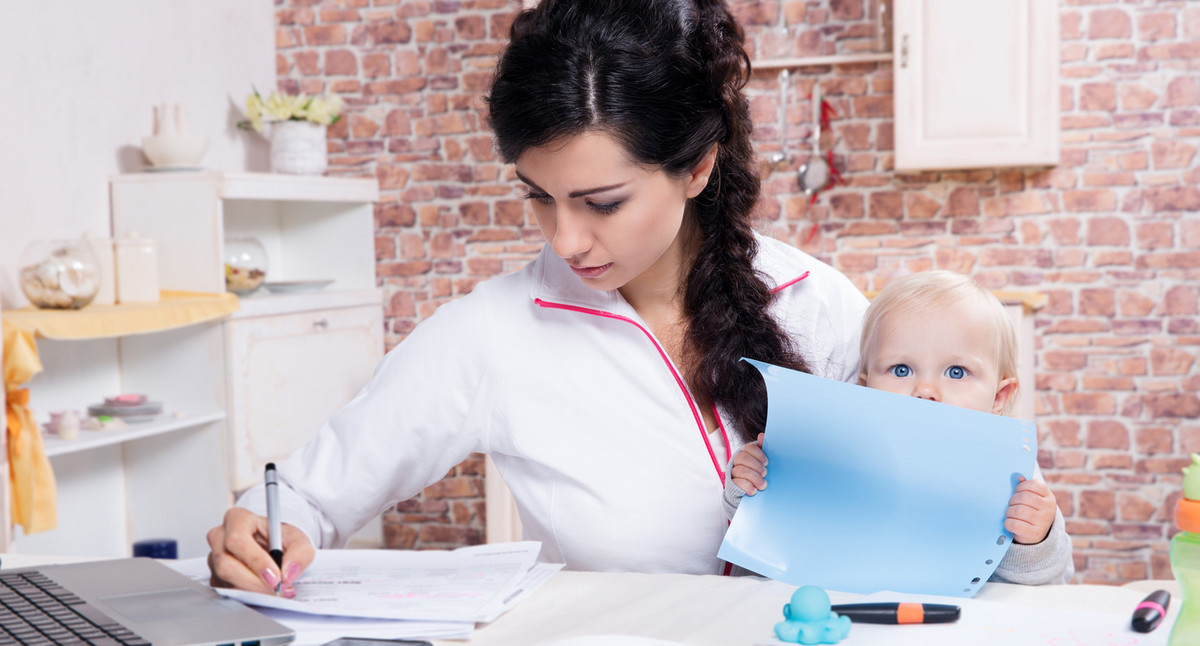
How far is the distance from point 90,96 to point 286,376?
1.01 meters

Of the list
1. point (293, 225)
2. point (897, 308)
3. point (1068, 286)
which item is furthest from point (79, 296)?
point (1068, 286)

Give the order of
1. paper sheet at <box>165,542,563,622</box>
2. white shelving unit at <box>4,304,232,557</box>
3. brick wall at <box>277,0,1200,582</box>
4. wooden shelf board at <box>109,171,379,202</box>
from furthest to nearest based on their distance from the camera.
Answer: brick wall at <box>277,0,1200,582</box> → wooden shelf board at <box>109,171,379,202</box> → white shelving unit at <box>4,304,232,557</box> → paper sheet at <box>165,542,563,622</box>

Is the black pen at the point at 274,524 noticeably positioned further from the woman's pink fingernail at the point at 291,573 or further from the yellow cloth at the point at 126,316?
the yellow cloth at the point at 126,316

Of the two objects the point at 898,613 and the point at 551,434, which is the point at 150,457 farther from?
the point at 898,613

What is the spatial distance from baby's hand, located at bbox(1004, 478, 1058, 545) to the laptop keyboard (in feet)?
2.70

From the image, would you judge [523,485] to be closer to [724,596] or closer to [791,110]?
[724,596]

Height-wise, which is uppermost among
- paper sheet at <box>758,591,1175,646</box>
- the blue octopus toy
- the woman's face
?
the woman's face

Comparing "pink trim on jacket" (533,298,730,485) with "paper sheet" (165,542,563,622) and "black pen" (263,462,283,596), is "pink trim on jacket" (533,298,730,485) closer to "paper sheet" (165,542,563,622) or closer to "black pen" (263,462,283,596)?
"paper sheet" (165,542,563,622)

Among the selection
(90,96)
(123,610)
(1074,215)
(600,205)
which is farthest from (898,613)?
(1074,215)

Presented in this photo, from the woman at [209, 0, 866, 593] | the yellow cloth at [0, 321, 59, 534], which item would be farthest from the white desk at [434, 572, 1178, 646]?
the yellow cloth at [0, 321, 59, 534]

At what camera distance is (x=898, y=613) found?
0.91 m

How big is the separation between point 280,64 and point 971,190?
107 inches

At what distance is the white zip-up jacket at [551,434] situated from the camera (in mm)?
1336

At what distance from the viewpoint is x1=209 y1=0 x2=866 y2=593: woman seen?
1239 mm
